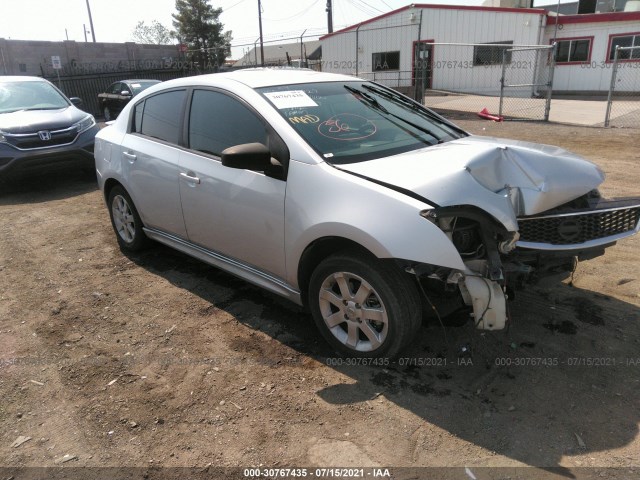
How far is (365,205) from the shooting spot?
2773mm

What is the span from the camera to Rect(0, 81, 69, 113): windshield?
847 cm

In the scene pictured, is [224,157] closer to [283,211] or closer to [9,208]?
[283,211]

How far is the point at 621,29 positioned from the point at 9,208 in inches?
1011

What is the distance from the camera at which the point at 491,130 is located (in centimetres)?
1273

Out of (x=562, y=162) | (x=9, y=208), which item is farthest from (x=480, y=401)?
(x=9, y=208)

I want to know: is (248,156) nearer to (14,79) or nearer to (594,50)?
(14,79)

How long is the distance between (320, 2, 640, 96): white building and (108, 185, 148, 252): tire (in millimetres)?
18567

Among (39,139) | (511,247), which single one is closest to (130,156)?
(511,247)

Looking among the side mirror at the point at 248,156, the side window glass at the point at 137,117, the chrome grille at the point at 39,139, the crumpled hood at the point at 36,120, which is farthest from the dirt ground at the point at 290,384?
the crumpled hood at the point at 36,120

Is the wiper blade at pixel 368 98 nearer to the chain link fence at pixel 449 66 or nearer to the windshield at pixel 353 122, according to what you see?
the windshield at pixel 353 122

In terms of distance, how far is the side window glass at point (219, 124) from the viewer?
348 centimetres

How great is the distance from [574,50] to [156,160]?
25.6 meters

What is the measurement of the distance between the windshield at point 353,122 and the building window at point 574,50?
24159 millimetres

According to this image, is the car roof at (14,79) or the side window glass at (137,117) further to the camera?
the car roof at (14,79)
